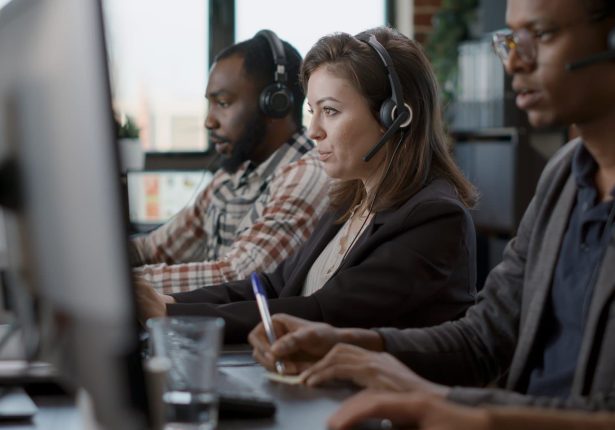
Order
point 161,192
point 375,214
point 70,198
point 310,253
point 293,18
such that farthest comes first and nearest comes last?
point 293,18 → point 161,192 → point 310,253 → point 375,214 → point 70,198

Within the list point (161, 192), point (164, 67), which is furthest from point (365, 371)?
point (164, 67)

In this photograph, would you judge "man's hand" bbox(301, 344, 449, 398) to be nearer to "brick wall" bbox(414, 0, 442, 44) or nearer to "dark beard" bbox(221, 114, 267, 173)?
"dark beard" bbox(221, 114, 267, 173)

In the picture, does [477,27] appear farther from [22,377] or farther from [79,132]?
[79,132]

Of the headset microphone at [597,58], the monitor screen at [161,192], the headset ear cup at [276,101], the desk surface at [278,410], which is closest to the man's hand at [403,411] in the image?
the desk surface at [278,410]

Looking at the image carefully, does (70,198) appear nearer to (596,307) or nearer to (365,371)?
(365,371)

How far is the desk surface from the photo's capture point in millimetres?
1019

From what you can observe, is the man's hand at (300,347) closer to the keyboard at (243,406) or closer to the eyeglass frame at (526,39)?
the keyboard at (243,406)

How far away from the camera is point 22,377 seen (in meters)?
1.14

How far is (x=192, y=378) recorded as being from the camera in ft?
3.17

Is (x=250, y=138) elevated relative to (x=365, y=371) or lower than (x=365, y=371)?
elevated

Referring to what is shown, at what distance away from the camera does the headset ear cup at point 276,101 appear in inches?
94.6

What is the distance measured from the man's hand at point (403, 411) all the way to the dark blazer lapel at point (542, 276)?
33cm

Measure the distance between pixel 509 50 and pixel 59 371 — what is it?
66 centimetres

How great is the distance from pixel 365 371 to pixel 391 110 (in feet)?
2.30
